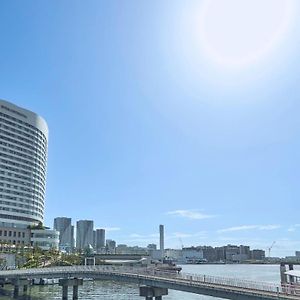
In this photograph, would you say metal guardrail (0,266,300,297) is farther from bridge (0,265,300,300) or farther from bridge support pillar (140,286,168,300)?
bridge support pillar (140,286,168,300)

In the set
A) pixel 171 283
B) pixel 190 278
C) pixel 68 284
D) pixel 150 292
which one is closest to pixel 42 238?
pixel 68 284

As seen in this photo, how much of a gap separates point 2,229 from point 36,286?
271 feet

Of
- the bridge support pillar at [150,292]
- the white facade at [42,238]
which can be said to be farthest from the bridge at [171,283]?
the white facade at [42,238]

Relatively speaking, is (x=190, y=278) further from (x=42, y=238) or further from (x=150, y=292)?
(x=42, y=238)

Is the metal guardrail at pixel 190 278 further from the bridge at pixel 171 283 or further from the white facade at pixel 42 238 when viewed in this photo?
the white facade at pixel 42 238

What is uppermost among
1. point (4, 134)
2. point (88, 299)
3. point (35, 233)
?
point (4, 134)

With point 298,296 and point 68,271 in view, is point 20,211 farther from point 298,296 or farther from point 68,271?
point 298,296

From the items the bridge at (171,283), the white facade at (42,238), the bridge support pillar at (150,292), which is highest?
the white facade at (42,238)

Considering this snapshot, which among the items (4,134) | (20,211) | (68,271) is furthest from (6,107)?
(68,271)

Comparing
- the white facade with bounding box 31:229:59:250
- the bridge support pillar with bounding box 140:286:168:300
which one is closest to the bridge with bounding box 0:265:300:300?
the bridge support pillar with bounding box 140:286:168:300

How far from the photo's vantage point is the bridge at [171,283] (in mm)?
46781

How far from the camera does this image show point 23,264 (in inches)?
5384

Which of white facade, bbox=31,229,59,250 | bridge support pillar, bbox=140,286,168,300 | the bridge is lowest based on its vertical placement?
bridge support pillar, bbox=140,286,168,300

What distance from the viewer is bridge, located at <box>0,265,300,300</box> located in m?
46.8
